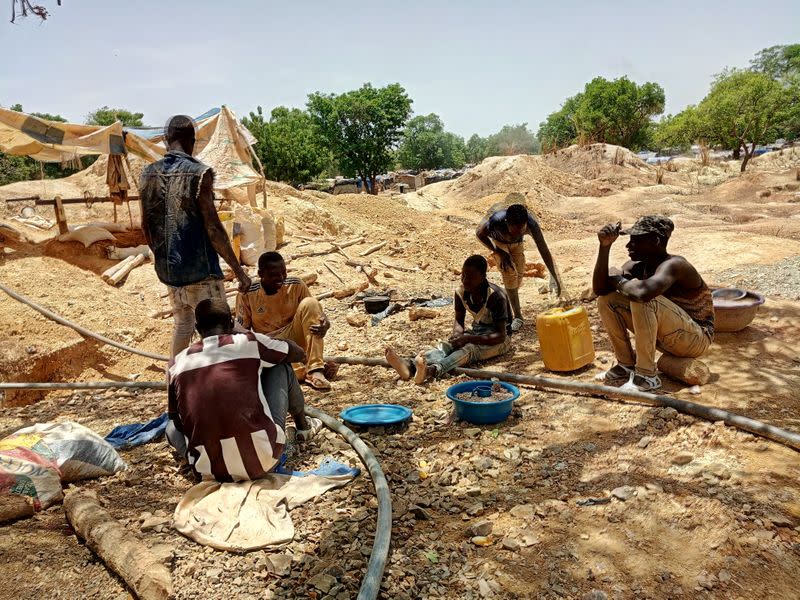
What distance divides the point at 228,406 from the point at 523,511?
155 cm

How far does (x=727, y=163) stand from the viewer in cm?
2909

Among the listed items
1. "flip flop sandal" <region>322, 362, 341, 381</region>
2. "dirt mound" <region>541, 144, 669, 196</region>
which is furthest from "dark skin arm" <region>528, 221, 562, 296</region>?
"dirt mound" <region>541, 144, 669, 196</region>

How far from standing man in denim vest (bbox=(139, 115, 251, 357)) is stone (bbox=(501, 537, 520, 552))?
2559 mm

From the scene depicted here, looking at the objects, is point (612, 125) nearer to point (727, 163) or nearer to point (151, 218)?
point (727, 163)

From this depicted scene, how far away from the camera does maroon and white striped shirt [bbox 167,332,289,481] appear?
270 cm

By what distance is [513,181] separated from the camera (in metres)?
22.6

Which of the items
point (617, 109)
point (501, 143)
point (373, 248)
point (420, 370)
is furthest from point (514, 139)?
point (420, 370)

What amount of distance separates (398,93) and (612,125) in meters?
15.2

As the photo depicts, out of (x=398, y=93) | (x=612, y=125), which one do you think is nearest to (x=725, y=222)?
(x=398, y=93)

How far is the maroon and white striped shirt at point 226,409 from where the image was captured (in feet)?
8.84

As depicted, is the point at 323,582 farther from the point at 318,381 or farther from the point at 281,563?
the point at 318,381

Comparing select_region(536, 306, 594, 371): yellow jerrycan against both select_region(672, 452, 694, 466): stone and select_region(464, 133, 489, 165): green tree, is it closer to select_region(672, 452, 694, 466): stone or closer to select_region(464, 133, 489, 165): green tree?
select_region(672, 452, 694, 466): stone

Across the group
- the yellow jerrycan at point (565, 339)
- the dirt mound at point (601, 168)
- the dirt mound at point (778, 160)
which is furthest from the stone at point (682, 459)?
the dirt mound at point (778, 160)

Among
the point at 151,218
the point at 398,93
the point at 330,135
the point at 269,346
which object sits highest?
the point at 398,93
